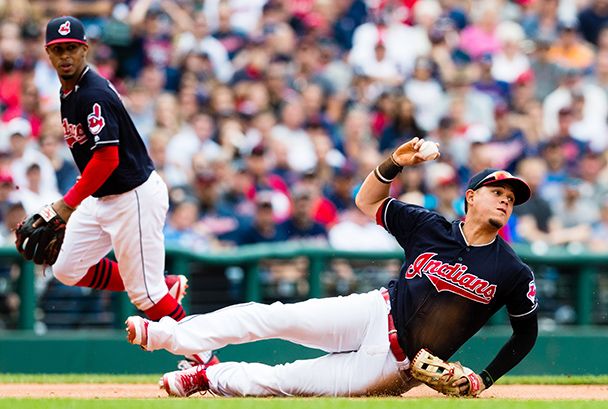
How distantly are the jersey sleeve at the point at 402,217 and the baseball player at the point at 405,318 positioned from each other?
0.01 metres

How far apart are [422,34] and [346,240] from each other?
12.8 ft

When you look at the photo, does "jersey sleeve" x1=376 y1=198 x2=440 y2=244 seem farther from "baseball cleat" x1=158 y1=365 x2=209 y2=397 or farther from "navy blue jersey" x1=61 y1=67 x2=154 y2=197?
"navy blue jersey" x1=61 y1=67 x2=154 y2=197

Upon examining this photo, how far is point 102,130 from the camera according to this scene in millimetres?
7164

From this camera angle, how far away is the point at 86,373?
9.79m

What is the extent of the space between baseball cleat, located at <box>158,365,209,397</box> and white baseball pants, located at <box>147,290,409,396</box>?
0.19 ft

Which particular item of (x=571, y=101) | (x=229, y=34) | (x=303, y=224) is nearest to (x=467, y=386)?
(x=303, y=224)

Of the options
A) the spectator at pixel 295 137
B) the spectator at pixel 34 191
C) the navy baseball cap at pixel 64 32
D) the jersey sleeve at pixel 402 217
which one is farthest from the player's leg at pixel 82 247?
the spectator at pixel 295 137

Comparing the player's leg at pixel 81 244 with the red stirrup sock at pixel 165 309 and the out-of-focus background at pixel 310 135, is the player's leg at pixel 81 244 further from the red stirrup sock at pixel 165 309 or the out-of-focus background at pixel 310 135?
the out-of-focus background at pixel 310 135

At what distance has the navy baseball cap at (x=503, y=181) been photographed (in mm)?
6586

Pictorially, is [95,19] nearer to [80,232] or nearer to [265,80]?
[265,80]

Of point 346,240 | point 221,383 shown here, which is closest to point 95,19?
point 346,240

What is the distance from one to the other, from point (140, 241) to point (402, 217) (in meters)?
1.61

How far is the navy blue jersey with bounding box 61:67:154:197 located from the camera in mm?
7176

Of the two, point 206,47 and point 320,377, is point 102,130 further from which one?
point 206,47
